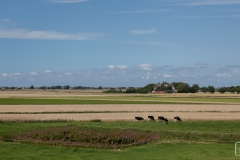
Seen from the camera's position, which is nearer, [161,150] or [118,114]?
[161,150]

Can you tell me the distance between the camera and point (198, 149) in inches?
1128

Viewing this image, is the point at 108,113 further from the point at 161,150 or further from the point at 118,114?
the point at 161,150

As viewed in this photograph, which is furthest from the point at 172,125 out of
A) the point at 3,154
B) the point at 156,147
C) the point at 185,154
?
the point at 3,154

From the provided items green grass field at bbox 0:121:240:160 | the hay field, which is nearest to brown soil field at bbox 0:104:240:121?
the hay field

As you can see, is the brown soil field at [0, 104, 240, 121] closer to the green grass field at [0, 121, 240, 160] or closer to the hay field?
the hay field

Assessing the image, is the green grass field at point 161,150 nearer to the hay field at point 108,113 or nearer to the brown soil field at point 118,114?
the brown soil field at point 118,114

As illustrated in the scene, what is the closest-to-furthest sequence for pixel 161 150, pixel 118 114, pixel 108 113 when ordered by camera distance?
pixel 161 150
pixel 118 114
pixel 108 113

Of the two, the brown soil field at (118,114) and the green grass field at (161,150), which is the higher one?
the brown soil field at (118,114)

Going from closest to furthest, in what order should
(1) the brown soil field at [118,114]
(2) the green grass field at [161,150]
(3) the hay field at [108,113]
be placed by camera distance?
(2) the green grass field at [161,150] < (1) the brown soil field at [118,114] < (3) the hay field at [108,113]

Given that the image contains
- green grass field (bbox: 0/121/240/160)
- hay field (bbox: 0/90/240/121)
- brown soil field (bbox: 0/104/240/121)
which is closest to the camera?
green grass field (bbox: 0/121/240/160)

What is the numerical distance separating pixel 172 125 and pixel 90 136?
1293 cm

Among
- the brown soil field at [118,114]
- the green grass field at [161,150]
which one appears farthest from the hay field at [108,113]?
the green grass field at [161,150]

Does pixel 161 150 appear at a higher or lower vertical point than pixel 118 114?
lower

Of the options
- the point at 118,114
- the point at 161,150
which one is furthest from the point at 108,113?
the point at 161,150
